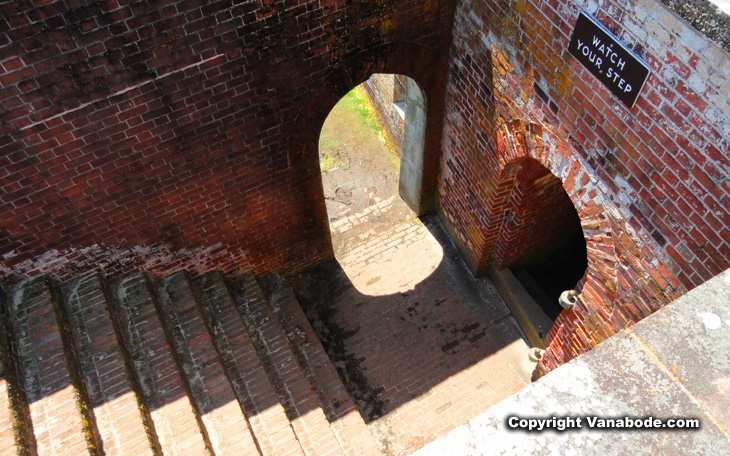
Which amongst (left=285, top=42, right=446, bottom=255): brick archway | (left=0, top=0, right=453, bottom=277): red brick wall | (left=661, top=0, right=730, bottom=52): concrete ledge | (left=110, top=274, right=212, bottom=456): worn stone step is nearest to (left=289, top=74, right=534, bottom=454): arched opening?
(left=285, top=42, right=446, bottom=255): brick archway

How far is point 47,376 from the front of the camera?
164 inches

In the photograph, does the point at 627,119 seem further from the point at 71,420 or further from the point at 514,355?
the point at 71,420

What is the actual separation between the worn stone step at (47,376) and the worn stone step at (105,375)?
0.12 meters

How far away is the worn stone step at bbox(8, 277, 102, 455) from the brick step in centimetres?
229

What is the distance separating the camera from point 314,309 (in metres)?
6.52

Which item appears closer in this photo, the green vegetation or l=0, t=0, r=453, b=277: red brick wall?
l=0, t=0, r=453, b=277: red brick wall

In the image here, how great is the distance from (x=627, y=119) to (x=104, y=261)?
4892 mm

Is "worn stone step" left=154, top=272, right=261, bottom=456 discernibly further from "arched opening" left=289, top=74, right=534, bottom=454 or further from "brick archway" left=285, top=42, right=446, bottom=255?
"brick archway" left=285, top=42, right=446, bottom=255

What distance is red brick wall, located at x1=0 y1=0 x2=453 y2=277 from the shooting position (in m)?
3.43

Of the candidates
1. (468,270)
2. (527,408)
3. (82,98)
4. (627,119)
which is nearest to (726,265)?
(627,119)

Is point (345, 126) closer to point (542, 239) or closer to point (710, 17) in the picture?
point (542, 239)

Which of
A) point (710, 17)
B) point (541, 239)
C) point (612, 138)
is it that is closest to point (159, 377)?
point (612, 138)

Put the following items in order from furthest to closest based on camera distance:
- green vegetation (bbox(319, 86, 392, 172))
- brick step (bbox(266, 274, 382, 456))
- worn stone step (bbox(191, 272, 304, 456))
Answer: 1. green vegetation (bbox(319, 86, 392, 172))
2. brick step (bbox(266, 274, 382, 456))
3. worn stone step (bbox(191, 272, 304, 456))

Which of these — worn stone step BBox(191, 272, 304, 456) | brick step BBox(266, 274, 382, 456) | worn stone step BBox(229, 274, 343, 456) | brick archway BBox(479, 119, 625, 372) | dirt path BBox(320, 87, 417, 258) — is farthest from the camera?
dirt path BBox(320, 87, 417, 258)
